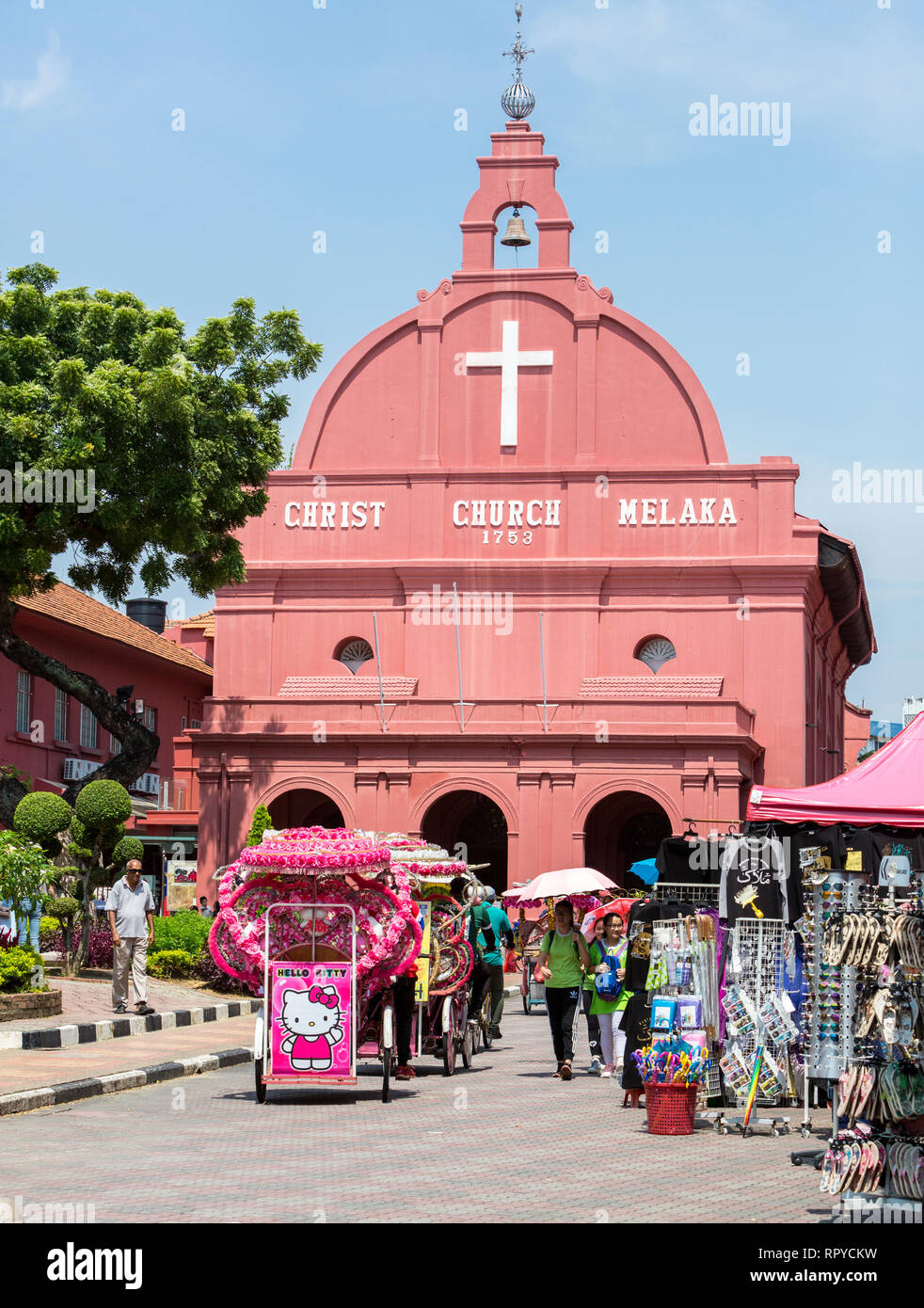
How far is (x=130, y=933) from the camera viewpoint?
19344 mm

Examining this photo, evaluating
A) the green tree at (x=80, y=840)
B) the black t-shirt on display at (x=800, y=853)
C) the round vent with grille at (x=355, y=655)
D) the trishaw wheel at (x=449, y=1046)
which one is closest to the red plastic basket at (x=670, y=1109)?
the black t-shirt on display at (x=800, y=853)

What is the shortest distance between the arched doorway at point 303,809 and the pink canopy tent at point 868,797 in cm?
2671

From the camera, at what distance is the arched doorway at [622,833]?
126 feet

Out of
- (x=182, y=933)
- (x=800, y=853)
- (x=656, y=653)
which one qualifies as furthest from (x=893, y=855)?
(x=656, y=653)

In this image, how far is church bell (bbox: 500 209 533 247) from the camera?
1587 inches

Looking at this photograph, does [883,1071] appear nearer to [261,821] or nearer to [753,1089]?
[753,1089]

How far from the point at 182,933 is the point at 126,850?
9.63ft

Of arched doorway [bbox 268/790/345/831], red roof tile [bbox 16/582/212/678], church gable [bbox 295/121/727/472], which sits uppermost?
church gable [bbox 295/121/727/472]

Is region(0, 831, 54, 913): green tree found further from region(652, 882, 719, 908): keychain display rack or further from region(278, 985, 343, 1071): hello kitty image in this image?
region(652, 882, 719, 908): keychain display rack

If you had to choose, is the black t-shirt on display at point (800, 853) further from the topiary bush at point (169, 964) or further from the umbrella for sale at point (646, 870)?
the topiary bush at point (169, 964)

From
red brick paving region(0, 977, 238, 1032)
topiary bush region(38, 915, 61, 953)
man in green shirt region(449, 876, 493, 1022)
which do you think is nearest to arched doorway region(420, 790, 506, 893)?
topiary bush region(38, 915, 61, 953)

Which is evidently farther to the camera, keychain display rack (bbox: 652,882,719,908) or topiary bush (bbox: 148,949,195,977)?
topiary bush (bbox: 148,949,195,977)

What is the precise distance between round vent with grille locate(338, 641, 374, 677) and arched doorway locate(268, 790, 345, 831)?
2.99m
